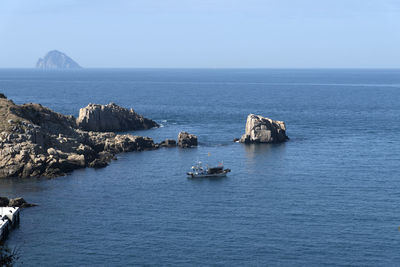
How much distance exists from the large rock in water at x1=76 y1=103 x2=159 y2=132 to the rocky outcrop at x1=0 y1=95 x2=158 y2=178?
19.4 meters

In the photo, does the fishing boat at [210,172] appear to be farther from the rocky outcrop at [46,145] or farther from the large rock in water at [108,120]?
the large rock in water at [108,120]

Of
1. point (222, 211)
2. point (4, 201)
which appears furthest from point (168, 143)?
point (4, 201)

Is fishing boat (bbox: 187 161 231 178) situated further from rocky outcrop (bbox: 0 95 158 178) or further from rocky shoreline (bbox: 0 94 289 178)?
rocky outcrop (bbox: 0 95 158 178)

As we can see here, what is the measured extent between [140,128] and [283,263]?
12190 cm

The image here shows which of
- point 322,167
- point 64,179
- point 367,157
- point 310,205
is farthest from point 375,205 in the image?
point 64,179

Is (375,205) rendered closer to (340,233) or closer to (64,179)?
(340,233)

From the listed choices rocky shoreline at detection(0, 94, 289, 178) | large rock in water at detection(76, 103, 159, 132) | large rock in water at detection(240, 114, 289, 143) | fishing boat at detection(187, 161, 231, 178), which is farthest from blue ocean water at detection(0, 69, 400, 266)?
large rock in water at detection(76, 103, 159, 132)

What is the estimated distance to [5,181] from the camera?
12044cm

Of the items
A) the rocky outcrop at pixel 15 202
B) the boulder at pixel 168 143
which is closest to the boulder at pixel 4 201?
the rocky outcrop at pixel 15 202

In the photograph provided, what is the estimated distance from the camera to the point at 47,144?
138 metres

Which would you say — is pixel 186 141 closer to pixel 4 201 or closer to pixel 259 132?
pixel 259 132

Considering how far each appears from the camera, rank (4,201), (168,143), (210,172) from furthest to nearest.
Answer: (168,143), (210,172), (4,201)

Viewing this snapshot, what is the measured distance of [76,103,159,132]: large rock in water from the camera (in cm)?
18038

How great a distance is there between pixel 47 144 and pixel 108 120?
4929cm
